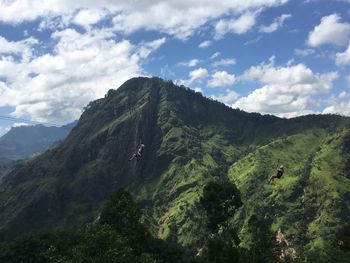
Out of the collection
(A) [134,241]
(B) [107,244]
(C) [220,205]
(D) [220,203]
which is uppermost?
(D) [220,203]

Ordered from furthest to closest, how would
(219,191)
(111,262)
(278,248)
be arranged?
(278,248) < (219,191) < (111,262)

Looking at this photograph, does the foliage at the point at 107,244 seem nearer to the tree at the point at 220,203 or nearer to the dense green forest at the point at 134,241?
the dense green forest at the point at 134,241

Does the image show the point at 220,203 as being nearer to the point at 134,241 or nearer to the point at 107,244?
the point at 134,241

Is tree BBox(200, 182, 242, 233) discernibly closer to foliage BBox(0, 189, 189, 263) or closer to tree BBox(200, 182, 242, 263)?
tree BBox(200, 182, 242, 263)

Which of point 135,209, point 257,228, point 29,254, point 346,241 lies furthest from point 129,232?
point 346,241

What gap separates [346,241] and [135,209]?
74.6 m

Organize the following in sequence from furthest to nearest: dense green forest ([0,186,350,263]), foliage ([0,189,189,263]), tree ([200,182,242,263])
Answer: tree ([200,182,242,263])
dense green forest ([0,186,350,263])
foliage ([0,189,189,263])

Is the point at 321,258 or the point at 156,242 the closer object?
the point at 321,258

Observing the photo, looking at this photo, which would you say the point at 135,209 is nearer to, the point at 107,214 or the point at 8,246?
the point at 107,214

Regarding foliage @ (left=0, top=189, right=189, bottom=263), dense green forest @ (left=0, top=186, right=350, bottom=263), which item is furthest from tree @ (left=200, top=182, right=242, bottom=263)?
foliage @ (left=0, top=189, right=189, bottom=263)

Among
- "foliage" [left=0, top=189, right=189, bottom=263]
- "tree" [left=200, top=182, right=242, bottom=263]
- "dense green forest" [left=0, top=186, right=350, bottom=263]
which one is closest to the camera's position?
"foliage" [left=0, top=189, right=189, bottom=263]

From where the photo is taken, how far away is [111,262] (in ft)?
241

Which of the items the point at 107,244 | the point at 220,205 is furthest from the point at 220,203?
the point at 107,244

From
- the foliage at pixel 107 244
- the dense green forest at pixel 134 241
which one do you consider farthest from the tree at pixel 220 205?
the foliage at pixel 107 244
